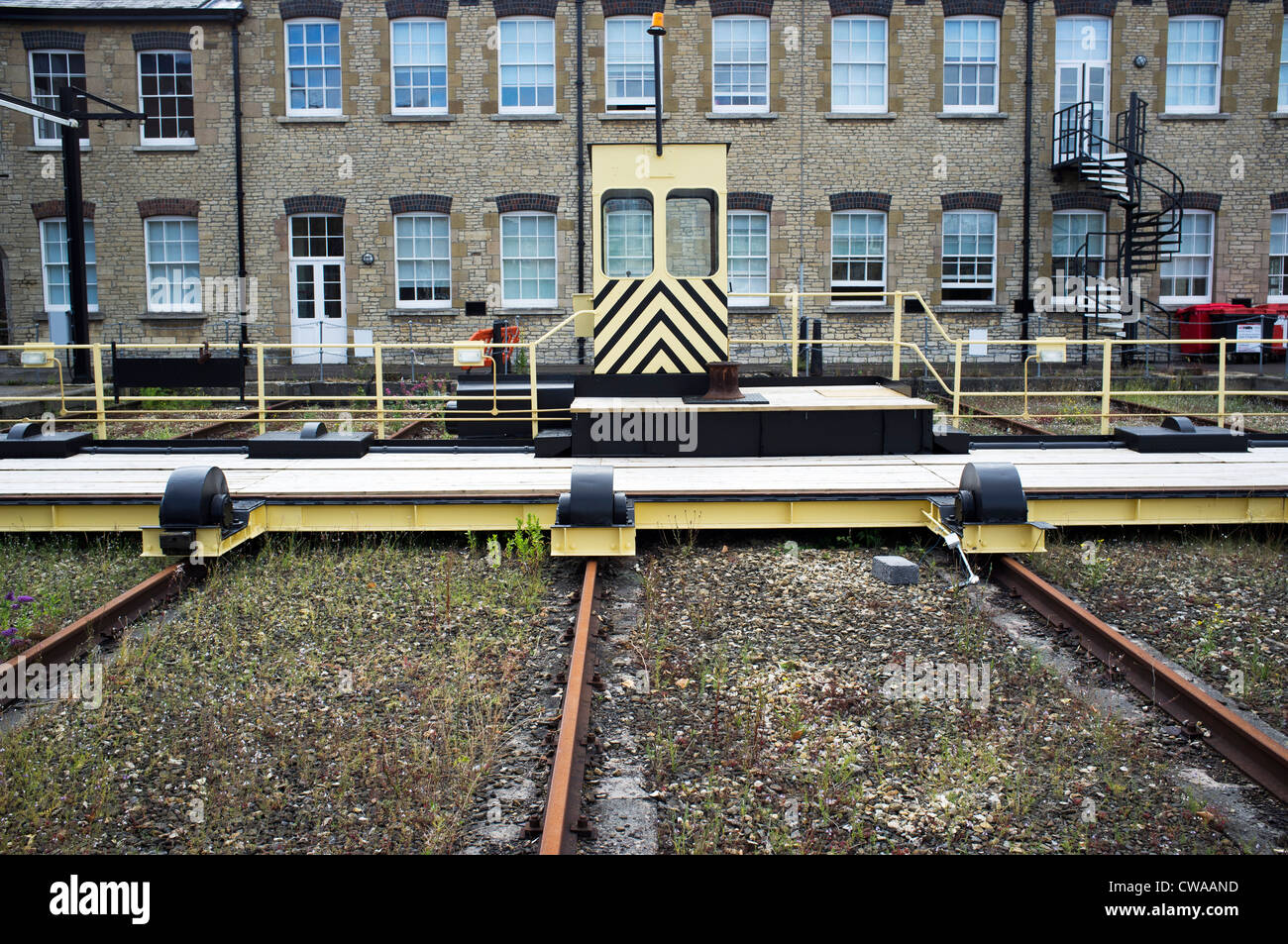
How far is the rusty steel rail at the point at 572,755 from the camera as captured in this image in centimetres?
383

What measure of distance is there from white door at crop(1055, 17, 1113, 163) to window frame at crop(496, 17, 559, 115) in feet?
38.3

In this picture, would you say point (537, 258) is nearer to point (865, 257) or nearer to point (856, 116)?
point (865, 257)

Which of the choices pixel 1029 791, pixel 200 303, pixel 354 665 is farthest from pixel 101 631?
pixel 200 303

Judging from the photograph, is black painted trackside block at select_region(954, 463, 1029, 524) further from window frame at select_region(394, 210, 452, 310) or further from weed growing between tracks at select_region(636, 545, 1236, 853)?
window frame at select_region(394, 210, 452, 310)

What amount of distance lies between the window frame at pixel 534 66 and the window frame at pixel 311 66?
8.40ft

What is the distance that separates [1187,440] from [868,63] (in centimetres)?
1624

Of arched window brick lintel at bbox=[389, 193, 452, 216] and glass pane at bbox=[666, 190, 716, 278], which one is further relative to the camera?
arched window brick lintel at bbox=[389, 193, 452, 216]

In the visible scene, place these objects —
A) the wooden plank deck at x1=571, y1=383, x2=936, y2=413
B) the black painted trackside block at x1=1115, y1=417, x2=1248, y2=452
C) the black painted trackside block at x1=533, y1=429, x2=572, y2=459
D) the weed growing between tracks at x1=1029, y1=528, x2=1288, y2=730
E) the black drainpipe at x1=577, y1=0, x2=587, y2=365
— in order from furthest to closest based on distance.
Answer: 1. the black drainpipe at x1=577, y1=0, x2=587, y2=365
2. the black painted trackside block at x1=1115, y1=417, x2=1248, y2=452
3. the black painted trackside block at x1=533, y1=429, x2=572, y2=459
4. the wooden plank deck at x1=571, y1=383, x2=936, y2=413
5. the weed growing between tracks at x1=1029, y1=528, x2=1288, y2=730

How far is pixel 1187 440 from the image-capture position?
10.7 m

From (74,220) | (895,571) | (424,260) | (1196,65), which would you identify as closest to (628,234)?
(895,571)

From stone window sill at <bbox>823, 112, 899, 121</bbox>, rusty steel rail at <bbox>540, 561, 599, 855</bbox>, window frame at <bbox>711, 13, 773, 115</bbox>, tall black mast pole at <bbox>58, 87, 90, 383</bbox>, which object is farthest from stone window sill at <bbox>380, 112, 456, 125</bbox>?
rusty steel rail at <bbox>540, 561, 599, 855</bbox>

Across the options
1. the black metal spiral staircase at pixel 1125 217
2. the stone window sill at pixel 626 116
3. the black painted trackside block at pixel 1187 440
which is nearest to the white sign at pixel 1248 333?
the black metal spiral staircase at pixel 1125 217

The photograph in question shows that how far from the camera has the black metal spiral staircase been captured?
2328cm
